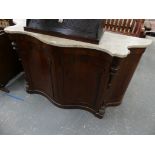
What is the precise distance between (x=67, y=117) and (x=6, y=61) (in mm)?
1000

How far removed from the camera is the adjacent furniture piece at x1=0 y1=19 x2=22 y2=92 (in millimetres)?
1831

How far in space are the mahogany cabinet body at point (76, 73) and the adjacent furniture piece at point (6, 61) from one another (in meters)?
0.31

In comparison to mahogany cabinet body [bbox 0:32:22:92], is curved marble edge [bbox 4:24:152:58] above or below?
above

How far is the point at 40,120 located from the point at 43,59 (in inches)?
26.2

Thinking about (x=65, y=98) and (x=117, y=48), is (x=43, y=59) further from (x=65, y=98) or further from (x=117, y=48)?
(x=117, y=48)

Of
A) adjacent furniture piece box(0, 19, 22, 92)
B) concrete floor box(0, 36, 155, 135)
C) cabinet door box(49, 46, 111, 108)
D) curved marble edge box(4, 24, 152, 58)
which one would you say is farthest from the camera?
adjacent furniture piece box(0, 19, 22, 92)

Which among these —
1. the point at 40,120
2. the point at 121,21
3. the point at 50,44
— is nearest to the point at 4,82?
the point at 40,120

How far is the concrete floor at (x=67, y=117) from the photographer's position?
5.43ft

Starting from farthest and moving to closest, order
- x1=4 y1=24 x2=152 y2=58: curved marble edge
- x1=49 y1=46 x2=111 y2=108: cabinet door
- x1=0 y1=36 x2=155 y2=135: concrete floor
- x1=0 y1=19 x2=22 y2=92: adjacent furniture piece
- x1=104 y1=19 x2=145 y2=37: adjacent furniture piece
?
1. x1=104 y1=19 x2=145 y2=37: adjacent furniture piece
2. x1=0 y1=19 x2=22 y2=92: adjacent furniture piece
3. x1=0 y1=36 x2=155 y2=135: concrete floor
4. x1=49 y1=46 x2=111 y2=108: cabinet door
5. x1=4 y1=24 x2=152 y2=58: curved marble edge

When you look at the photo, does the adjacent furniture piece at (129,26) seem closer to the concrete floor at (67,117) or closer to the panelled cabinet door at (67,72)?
the concrete floor at (67,117)

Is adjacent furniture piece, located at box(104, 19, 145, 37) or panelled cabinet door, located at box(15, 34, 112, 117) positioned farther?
adjacent furniture piece, located at box(104, 19, 145, 37)

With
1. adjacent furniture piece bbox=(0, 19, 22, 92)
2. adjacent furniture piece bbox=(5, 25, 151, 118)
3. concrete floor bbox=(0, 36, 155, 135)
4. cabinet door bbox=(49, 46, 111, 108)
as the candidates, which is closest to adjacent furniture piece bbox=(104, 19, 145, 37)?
concrete floor bbox=(0, 36, 155, 135)

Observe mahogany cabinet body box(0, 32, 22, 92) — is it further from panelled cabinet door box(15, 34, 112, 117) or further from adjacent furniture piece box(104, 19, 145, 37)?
adjacent furniture piece box(104, 19, 145, 37)

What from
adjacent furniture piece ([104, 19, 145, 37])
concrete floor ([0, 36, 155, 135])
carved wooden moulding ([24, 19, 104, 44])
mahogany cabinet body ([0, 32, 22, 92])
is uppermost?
carved wooden moulding ([24, 19, 104, 44])
